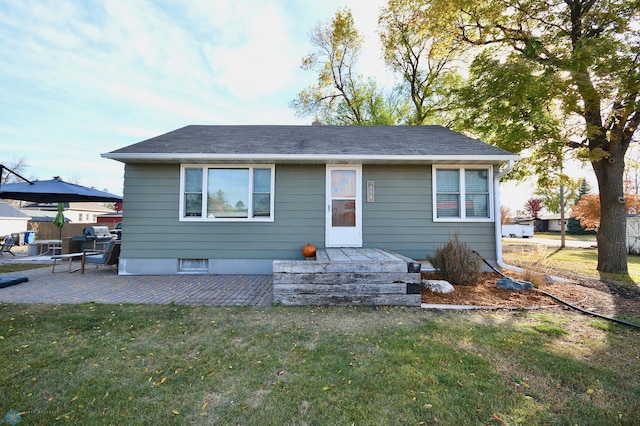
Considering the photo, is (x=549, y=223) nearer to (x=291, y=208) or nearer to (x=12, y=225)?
(x=291, y=208)

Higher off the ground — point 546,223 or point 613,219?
point 613,219

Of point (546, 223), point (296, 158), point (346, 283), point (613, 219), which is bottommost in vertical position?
point (346, 283)

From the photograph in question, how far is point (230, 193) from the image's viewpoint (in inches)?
265

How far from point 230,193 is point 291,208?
1.56 meters

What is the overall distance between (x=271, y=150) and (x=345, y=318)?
14.1 ft

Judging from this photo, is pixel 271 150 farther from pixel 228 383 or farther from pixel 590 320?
pixel 590 320

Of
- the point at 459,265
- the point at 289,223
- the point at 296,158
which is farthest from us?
the point at 289,223

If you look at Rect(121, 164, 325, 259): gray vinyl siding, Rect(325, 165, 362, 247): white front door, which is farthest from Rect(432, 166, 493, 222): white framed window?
Rect(121, 164, 325, 259): gray vinyl siding

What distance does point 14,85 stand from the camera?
1030cm

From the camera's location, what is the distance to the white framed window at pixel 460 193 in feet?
22.1

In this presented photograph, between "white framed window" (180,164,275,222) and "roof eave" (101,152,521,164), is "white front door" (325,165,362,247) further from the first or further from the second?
"white framed window" (180,164,275,222)

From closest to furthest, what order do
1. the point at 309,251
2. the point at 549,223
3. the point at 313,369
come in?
the point at 313,369
the point at 309,251
the point at 549,223

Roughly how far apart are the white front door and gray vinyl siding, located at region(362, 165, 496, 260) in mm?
177

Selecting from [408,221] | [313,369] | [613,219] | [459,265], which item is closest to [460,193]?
[408,221]
